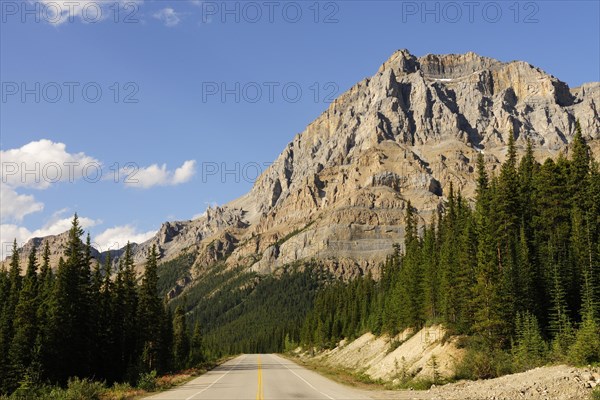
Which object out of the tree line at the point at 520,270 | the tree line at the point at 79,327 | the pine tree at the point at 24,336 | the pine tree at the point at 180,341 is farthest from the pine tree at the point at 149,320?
the tree line at the point at 520,270

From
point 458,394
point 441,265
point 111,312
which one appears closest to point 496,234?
point 441,265

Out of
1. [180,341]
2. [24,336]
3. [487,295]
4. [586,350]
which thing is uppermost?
[487,295]

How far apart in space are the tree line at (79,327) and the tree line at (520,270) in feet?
99.9

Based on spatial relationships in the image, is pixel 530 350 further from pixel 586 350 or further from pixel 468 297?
pixel 468 297

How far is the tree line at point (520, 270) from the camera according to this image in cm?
3934

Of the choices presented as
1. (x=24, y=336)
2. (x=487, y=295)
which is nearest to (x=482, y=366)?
(x=487, y=295)

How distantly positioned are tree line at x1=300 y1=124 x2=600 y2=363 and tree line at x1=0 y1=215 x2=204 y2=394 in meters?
30.4

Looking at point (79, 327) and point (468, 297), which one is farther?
point (79, 327)

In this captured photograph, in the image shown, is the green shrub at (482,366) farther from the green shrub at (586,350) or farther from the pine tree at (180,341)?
the pine tree at (180,341)

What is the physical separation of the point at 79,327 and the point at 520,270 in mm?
41322

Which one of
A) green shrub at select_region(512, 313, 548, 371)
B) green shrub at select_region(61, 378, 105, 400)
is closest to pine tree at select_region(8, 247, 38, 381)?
green shrub at select_region(61, 378, 105, 400)

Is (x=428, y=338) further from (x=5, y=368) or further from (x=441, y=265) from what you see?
(x=5, y=368)

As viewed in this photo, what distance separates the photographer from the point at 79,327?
5159 centimetres

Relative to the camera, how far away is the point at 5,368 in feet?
156
